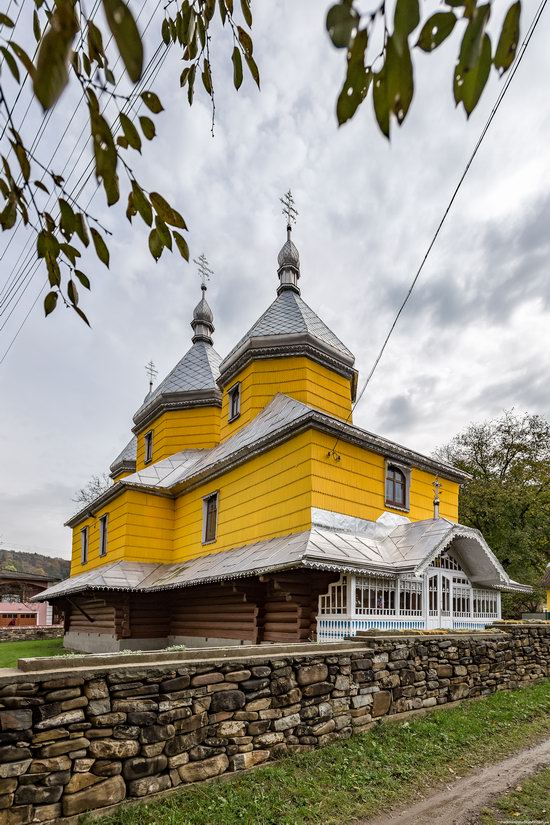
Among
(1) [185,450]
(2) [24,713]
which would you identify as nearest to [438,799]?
(2) [24,713]

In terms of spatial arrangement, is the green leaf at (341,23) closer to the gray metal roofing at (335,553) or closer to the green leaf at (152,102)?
the green leaf at (152,102)

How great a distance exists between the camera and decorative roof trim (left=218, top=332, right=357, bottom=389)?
49.3ft

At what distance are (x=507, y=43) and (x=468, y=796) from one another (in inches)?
240

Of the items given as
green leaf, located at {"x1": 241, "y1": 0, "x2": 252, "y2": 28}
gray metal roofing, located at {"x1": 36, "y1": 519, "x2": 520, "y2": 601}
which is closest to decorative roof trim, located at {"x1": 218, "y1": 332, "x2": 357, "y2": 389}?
gray metal roofing, located at {"x1": 36, "y1": 519, "x2": 520, "y2": 601}

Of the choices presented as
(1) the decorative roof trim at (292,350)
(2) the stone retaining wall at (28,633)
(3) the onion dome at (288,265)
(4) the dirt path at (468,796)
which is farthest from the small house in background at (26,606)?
(4) the dirt path at (468,796)

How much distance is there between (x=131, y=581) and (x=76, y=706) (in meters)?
11.2

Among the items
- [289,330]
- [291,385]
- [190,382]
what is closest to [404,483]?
[291,385]

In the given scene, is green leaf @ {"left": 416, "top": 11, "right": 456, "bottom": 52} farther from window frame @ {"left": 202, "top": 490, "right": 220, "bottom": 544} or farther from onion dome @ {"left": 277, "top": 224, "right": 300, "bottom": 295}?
onion dome @ {"left": 277, "top": 224, "right": 300, "bottom": 295}

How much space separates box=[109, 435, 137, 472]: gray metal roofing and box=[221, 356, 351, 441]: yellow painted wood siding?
12.6m

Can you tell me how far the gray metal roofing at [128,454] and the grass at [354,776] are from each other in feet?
70.6

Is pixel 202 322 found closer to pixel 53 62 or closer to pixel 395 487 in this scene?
pixel 395 487

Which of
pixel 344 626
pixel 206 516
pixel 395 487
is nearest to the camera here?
pixel 344 626

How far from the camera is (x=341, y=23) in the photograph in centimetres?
133

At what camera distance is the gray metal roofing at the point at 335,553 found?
32.2ft
